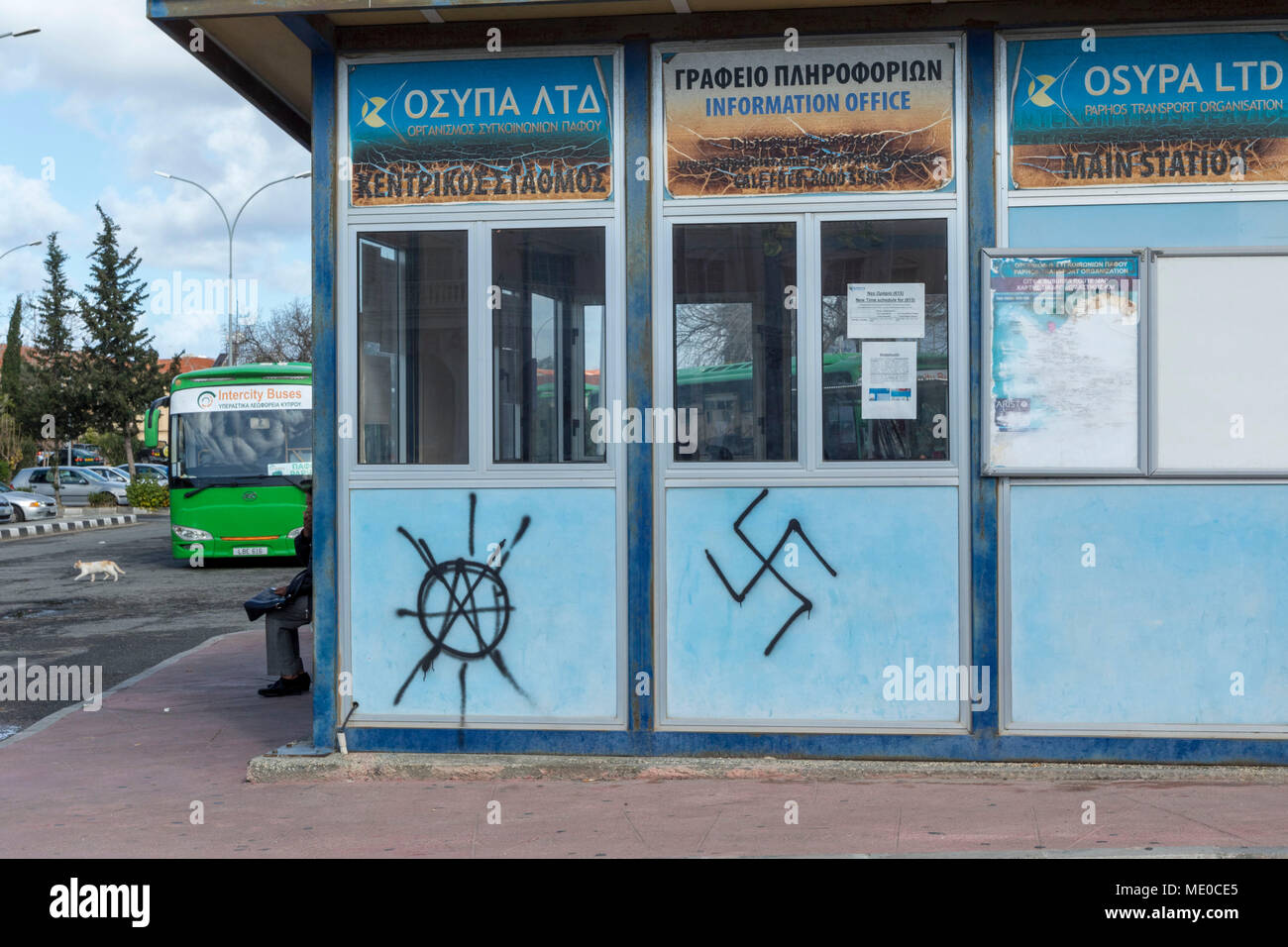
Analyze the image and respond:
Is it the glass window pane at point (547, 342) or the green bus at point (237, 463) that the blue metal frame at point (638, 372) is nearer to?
the glass window pane at point (547, 342)

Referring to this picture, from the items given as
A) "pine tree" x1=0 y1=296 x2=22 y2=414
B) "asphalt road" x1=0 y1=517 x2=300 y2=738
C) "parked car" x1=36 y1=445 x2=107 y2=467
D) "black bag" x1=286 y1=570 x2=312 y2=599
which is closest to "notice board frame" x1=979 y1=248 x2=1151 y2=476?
"black bag" x1=286 y1=570 x2=312 y2=599

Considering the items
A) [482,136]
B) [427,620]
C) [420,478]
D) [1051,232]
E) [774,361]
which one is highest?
[482,136]

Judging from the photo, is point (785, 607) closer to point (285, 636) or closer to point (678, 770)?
point (678, 770)

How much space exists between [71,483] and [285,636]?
44.8 metres

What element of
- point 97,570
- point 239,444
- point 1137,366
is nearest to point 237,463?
point 239,444

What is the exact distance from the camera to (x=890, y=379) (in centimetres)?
657

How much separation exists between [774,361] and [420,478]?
1.83 meters

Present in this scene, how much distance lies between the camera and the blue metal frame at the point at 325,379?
6859 mm

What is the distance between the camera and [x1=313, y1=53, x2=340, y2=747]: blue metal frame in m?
6.86

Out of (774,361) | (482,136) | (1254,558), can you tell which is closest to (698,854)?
(774,361)

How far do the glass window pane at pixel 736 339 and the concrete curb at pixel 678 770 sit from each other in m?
1.48

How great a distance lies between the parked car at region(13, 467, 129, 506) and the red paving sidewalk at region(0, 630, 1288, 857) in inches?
1623
